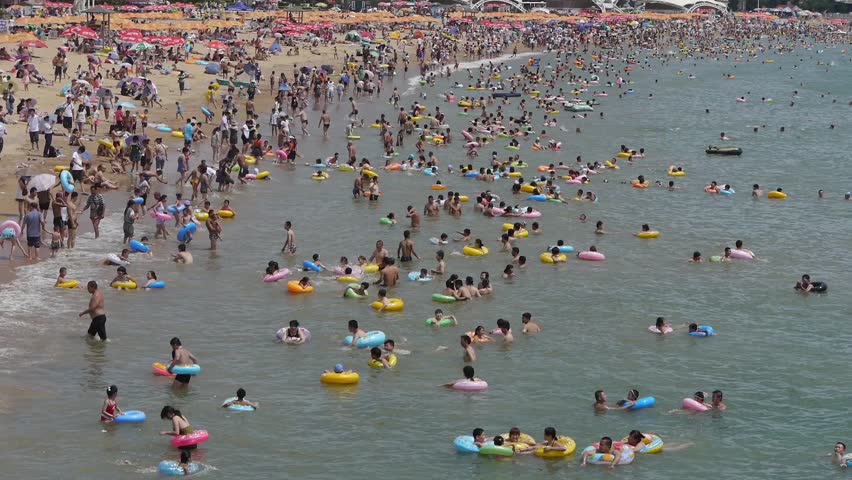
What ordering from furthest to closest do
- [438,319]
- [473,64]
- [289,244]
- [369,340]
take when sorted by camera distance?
[473,64]
[289,244]
[438,319]
[369,340]

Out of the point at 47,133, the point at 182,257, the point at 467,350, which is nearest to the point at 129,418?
the point at 467,350

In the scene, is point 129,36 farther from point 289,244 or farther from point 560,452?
point 560,452

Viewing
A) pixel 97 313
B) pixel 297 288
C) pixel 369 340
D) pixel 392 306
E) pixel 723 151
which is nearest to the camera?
pixel 97 313

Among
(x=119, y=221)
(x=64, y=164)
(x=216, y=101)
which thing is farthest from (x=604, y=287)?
(x=216, y=101)

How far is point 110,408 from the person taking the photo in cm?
1716

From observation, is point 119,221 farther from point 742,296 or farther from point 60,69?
point 60,69

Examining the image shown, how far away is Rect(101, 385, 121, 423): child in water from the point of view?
56.1 ft

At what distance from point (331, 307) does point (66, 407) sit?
7319 mm

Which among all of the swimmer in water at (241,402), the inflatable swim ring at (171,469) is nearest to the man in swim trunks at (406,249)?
the swimmer in water at (241,402)

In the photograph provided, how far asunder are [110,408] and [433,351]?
6663 mm

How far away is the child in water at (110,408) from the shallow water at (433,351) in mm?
228

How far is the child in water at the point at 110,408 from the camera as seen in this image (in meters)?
17.1

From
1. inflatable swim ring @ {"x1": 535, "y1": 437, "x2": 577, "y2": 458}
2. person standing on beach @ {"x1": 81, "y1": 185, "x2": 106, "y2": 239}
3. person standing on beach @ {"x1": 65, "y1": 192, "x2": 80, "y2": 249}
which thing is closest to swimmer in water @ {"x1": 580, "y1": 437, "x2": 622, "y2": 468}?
inflatable swim ring @ {"x1": 535, "y1": 437, "x2": 577, "y2": 458}

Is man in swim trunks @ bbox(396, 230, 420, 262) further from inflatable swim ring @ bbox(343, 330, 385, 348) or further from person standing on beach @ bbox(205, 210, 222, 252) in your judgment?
inflatable swim ring @ bbox(343, 330, 385, 348)
